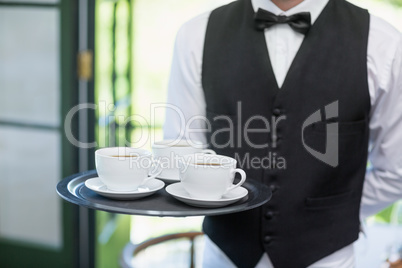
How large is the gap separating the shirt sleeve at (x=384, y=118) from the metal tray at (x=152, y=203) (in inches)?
16.1

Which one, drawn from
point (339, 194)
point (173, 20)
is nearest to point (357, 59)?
point (339, 194)

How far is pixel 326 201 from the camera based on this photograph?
4.46 feet

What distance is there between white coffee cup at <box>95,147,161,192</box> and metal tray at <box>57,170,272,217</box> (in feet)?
0.10

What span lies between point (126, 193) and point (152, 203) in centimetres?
5

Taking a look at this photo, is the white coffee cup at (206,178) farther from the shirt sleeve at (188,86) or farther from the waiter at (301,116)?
the shirt sleeve at (188,86)

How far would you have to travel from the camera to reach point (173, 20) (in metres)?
5.13

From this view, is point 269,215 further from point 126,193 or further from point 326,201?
point 126,193

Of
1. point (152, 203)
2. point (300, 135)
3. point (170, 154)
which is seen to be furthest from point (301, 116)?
point (152, 203)

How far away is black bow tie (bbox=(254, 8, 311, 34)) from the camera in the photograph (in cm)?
136

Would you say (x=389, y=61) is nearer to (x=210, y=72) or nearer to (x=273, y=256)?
(x=210, y=72)

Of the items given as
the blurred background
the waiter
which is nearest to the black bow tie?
the waiter

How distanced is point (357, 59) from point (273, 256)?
0.51 metres

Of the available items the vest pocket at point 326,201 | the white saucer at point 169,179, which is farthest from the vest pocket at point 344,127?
the white saucer at point 169,179

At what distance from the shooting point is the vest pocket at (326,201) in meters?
1.35
